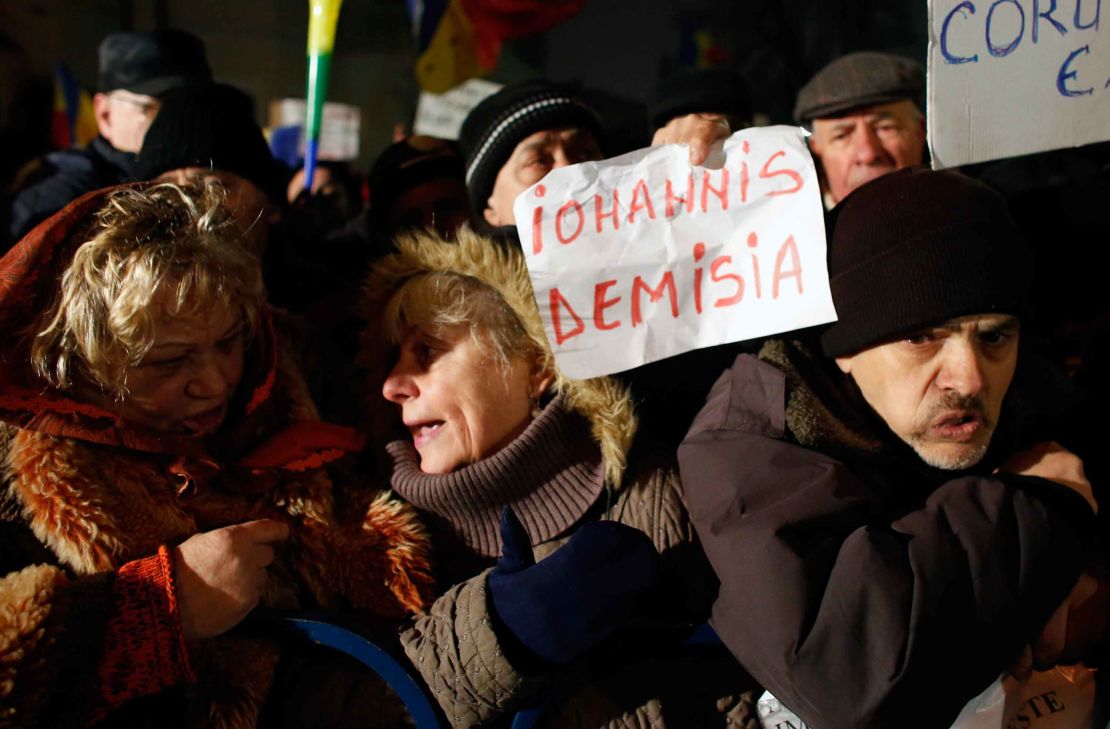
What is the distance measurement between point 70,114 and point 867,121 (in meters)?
5.00

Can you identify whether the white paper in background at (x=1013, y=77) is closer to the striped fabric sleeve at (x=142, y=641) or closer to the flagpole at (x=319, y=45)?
the striped fabric sleeve at (x=142, y=641)

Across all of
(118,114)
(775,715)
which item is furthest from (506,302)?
(118,114)

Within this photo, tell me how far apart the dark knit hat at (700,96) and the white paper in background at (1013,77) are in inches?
46.4

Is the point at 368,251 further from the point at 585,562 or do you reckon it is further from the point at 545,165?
the point at 585,562

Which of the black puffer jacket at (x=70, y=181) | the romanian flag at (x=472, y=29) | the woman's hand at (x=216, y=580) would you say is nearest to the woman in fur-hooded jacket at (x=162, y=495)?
the woman's hand at (x=216, y=580)

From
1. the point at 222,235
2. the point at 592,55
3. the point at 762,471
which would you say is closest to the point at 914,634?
the point at 762,471

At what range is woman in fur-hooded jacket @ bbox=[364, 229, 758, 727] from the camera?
1.72 metres

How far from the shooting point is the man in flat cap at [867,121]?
117 inches

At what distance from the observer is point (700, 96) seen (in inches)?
121

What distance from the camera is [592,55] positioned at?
6.43 meters

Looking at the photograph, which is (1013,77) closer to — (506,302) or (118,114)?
(506,302)

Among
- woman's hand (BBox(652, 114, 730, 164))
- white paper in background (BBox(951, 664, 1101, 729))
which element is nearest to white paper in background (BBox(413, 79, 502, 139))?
woman's hand (BBox(652, 114, 730, 164))

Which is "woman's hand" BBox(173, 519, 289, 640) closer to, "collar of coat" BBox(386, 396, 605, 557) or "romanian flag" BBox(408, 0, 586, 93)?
"collar of coat" BBox(386, 396, 605, 557)

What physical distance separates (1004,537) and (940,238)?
61 centimetres
